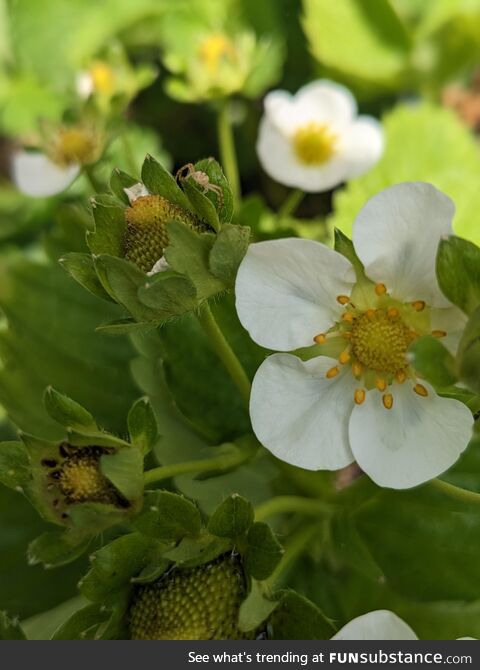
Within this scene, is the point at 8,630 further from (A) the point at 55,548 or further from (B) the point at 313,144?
(B) the point at 313,144

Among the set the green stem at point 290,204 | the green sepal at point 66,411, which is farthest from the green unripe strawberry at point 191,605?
the green stem at point 290,204

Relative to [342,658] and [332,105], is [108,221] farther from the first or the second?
[332,105]

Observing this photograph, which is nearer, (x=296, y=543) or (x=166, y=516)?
(x=166, y=516)

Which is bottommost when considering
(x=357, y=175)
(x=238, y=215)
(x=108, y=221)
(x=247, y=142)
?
(x=247, y=142)

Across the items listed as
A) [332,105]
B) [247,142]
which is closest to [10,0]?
[247,142]

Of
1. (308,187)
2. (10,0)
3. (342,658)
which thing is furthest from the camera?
(10,0)

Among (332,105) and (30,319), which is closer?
(30,319)

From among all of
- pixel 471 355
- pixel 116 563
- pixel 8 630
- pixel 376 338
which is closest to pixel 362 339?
pixel 376 338

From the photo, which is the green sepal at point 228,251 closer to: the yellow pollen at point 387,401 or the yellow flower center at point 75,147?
the yellow pollen at point 387,401

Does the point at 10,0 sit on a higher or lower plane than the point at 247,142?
higher
